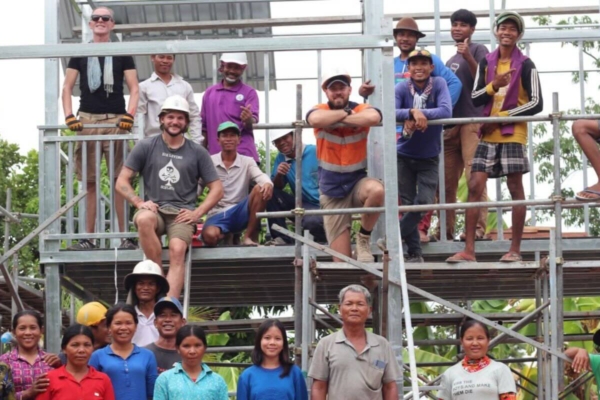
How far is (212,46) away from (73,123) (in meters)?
2.24

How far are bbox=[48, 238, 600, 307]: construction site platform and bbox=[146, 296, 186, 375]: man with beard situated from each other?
1822 mm

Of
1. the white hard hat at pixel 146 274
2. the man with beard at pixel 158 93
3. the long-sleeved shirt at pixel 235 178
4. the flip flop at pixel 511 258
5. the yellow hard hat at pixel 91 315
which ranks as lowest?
the yellow hard hat at pixel 91 315

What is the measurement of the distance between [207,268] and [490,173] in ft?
8.69

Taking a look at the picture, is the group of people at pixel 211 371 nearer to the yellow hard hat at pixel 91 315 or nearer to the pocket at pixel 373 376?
the pocket at pixel 373 376

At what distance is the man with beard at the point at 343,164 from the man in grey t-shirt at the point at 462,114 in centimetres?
135

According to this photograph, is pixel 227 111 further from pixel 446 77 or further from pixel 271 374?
pixel 271 374

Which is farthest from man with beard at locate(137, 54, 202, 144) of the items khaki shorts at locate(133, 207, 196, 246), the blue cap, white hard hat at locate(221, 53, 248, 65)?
the blue cap

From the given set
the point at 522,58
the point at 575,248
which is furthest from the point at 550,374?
the point at 522,58

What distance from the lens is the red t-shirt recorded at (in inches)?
→ 400

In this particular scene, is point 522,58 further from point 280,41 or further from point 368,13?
point 280,41

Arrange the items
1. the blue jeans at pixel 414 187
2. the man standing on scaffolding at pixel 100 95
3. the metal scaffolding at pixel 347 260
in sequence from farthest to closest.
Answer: the man standing on scaffolding at pixel 100 95 → the blue jeans at pixel 414 187 → the metal scaffolding at pixel 347 260

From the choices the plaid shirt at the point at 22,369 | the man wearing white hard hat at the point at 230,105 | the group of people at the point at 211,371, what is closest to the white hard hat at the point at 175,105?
the man wearing white hard hat at the point at 230,105

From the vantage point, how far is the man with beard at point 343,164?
12.3 m

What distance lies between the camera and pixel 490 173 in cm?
1297
